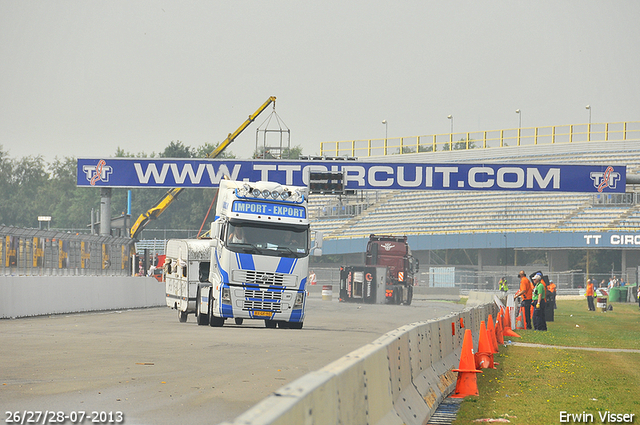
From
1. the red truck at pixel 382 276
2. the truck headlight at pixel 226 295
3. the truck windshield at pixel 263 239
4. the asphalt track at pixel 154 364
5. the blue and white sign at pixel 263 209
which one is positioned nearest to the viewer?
the asphalt track at pixel 154 364

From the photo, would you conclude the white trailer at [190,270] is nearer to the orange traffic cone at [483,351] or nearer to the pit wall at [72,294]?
the pit wall at [72,294]

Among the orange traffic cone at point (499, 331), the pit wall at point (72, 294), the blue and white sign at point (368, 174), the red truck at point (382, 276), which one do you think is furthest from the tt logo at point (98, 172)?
the orange traffic cone at point (499, 331)

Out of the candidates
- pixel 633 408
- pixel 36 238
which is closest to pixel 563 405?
pixel 633 408

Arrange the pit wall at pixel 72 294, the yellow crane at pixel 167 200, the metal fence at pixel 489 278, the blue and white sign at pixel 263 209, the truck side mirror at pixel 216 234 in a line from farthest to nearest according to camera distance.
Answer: the metal fence at pixel 489 278, the yellow crane at pixel 167 200, the pit wall at pixel 72 294, the truck side mirror at pixel 216 234, the blue and white sign at pixel 263 209

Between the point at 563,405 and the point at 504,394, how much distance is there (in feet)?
3.55

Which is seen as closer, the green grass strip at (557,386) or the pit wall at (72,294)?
the green grass strip at (557,386)

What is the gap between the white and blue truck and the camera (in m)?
21.0

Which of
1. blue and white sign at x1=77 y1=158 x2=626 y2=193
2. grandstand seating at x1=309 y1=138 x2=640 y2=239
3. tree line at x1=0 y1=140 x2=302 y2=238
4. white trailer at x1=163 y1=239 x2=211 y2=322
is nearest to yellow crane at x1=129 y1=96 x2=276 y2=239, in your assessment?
blue and white sign at x1=77 y1=158 x2=626 y2=193

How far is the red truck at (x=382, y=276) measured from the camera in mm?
48562

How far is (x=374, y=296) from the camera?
4875 centimetres

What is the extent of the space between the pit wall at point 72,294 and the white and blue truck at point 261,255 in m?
5.99

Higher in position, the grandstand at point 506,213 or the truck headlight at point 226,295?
the grandstand at point 506,213

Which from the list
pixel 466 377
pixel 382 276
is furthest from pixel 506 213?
pixel 466 377

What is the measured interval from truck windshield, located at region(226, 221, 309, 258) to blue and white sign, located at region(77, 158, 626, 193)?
17.9 meters
